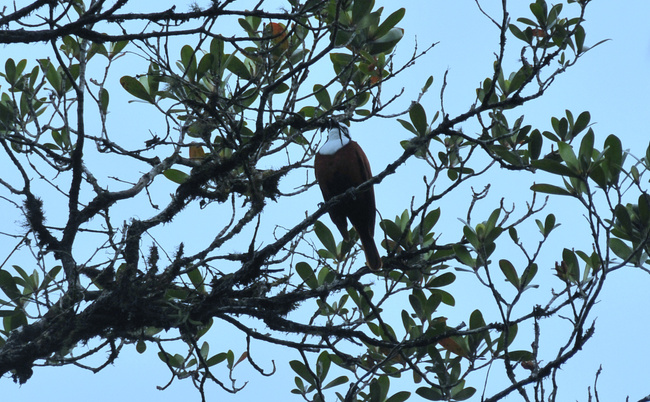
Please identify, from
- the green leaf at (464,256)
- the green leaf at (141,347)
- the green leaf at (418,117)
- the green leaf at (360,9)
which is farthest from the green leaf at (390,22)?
the green leaf at (141,347)

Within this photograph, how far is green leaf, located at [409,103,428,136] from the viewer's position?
11.0 feet

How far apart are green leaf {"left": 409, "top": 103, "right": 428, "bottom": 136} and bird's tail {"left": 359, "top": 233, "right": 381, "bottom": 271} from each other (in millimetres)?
739

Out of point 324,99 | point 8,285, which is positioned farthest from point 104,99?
point 324,99

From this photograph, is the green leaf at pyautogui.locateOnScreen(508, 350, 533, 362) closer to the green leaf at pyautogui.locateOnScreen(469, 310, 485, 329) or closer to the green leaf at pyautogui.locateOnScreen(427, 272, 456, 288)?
the green leaf at pyautogui.locateOnScreen(469, 310, 485, 329)

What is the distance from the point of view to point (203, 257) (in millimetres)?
3037

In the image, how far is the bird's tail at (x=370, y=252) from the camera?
12.3 ft

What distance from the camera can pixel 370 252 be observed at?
399 cm

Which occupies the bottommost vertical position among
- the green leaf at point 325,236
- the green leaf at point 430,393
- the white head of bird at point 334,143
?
the green leaf at point 430,393

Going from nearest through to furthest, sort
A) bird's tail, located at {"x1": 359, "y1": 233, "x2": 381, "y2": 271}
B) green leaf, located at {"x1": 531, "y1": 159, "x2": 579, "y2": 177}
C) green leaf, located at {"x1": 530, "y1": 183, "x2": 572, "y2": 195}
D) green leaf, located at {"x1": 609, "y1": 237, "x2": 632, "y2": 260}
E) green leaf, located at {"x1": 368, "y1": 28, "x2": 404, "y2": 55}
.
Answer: green leaf, located at {"x1": 531, "y1": 159, "x2": 579, "y2": 177} < green leaf, located at {"x1": 530, "y1": 183, "x2": 572, "y2": 195} < green leaf, located at {"x1": 609, "y1": 237, "x2": 632, "y2": 260} < green leaf, located at {"x1": 368, "y1": 28, "x2": 404, "y2": 55} < bird's tail, located at {"x1": 359, "y1": 233, "x2": 381, "y2": 271}

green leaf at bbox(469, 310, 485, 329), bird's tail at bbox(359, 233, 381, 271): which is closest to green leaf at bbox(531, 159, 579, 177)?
green leaf at bbox(469, 310, 485, 329)

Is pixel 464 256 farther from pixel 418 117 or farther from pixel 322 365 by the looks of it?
pixel 322 365

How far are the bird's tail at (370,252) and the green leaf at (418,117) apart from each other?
739 millimetres

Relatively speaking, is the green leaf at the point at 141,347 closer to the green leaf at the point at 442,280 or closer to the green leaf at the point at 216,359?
the green leaf at the point at 216,359

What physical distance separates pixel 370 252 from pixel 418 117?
3.08ft
